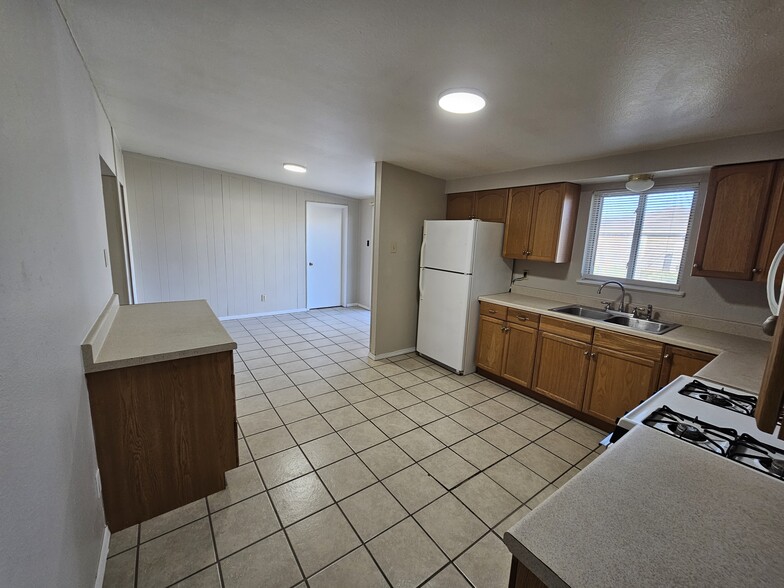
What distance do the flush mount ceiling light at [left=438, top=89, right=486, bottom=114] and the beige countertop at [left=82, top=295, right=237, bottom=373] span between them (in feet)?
5.79

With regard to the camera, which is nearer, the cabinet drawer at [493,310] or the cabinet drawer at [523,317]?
the cabinet drawer at [523,317]

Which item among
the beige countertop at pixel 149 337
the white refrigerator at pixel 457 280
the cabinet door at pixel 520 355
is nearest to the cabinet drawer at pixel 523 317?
the cabinet door at pixel 520 355

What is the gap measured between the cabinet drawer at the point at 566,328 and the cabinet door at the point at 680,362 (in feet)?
1.61

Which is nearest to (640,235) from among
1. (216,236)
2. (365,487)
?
(365,487)

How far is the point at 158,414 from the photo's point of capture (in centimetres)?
157

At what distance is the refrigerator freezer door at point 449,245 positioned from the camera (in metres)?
3.25

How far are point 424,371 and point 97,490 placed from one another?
274cm

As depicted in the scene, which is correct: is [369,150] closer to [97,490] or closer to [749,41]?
[749,41]

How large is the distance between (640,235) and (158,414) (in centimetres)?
377

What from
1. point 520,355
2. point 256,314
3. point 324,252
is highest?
point 324,252

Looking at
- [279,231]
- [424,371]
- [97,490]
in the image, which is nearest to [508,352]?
[424,371]

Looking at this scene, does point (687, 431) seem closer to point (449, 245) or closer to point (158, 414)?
point (158, 414)

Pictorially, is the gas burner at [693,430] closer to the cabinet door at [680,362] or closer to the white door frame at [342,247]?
the cabinet door at [680,362]

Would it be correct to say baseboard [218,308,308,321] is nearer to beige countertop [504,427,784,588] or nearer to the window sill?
the window sill
